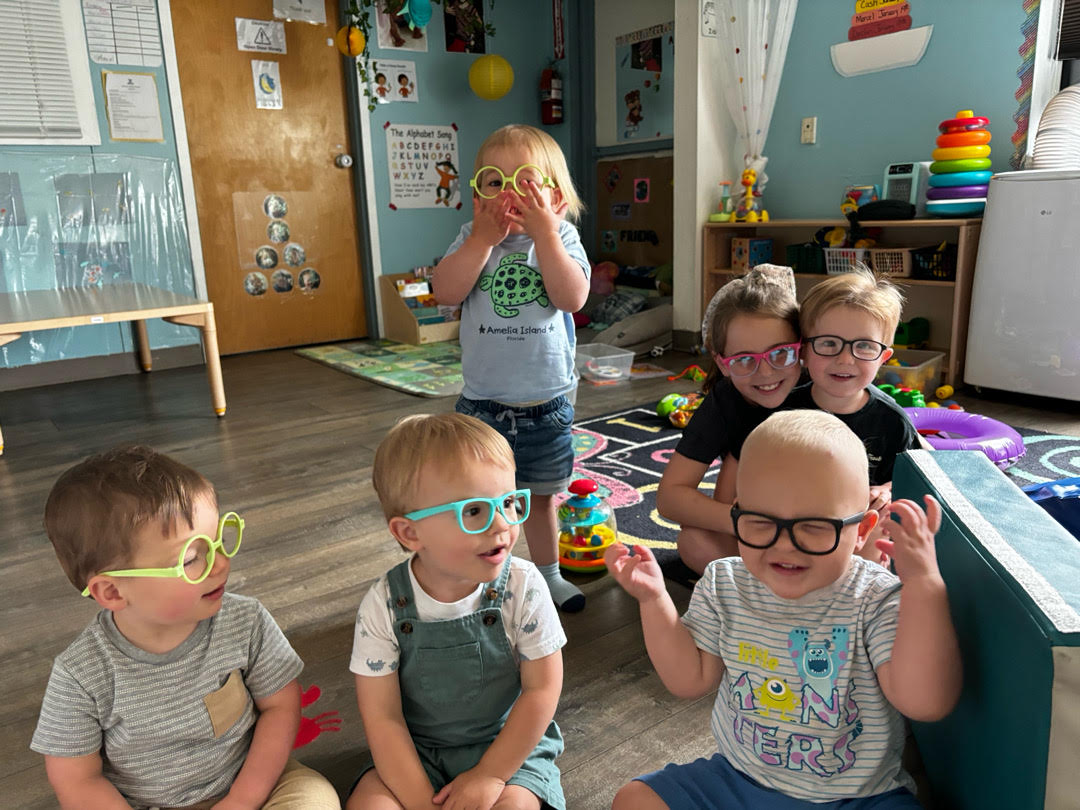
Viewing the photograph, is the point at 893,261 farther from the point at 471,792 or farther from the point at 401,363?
the point at 471,792

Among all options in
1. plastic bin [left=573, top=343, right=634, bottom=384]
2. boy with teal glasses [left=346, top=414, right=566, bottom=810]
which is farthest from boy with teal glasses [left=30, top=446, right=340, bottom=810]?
plastic bin [left=573, top=343, right=634, bottom=384]

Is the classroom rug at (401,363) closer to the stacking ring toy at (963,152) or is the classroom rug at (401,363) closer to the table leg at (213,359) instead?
the table leg at (213,359)

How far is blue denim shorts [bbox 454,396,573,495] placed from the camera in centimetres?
161

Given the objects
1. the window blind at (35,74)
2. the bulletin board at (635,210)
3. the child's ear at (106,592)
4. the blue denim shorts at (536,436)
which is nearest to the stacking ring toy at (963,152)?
the bulletin board at (635,210)

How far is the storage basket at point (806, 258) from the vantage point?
3889 mm

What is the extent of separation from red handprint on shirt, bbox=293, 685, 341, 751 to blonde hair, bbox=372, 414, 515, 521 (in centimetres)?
49

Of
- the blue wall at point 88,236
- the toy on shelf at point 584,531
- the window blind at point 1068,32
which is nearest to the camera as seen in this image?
the toy on shelf at point 584,531

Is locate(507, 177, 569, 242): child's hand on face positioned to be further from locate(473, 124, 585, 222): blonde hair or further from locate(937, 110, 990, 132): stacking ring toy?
locate(937, 110, 990, 132): stacking ring toy

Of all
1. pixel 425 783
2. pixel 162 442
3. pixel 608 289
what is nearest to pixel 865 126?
pixel 608 289

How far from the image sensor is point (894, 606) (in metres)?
0.83

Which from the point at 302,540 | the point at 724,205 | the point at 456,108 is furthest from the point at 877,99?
the point at 302,540

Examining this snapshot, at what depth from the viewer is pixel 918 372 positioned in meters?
3.27

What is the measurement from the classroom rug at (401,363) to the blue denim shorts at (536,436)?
2.12m

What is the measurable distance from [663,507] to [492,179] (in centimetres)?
76
